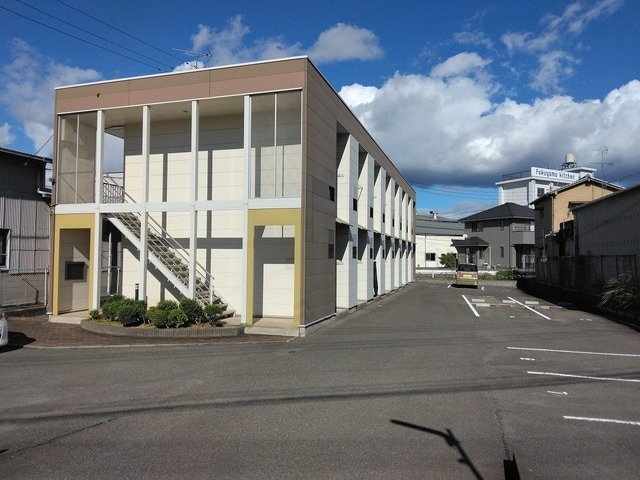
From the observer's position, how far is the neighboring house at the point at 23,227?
1686 centimetres

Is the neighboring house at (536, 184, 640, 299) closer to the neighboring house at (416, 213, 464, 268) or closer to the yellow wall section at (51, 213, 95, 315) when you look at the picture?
the yellow wall section at (51, 213, 95, 315)

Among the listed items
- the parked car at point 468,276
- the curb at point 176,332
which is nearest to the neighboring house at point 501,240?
the parked car at point 468,276

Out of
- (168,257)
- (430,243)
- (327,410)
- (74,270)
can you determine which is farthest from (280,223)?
(430,243)

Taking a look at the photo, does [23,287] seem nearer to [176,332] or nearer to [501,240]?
[176,332]

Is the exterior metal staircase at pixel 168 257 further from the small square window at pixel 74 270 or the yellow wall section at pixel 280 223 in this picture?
the small square window at pixel 74 270

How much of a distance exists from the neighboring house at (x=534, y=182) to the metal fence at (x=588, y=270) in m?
51.3

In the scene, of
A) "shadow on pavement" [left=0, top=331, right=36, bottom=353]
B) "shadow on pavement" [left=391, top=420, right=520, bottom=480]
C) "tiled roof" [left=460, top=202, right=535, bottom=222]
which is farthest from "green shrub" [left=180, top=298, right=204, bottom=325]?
"tiled roof" [left=460, top=202, right=535, bottom=222]

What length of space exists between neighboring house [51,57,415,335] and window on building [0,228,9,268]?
8.72 ft

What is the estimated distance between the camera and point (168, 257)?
15.7 meters

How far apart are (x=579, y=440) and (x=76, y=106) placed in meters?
16.2

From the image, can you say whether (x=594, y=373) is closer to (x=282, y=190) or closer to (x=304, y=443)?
(x=304, y=443)

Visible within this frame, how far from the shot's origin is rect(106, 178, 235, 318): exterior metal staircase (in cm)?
1459

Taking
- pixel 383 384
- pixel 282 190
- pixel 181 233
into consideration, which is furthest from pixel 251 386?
pixel 181 233

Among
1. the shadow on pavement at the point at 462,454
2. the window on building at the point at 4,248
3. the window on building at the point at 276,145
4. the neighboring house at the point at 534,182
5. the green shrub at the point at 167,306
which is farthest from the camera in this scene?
the neighboring house at the point at 534,182
